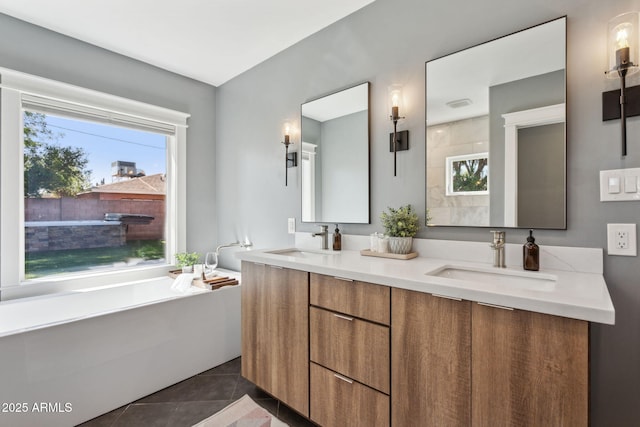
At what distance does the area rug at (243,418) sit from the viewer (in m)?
1.40

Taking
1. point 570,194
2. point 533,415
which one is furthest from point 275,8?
point 533,415

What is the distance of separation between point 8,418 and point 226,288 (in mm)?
1365

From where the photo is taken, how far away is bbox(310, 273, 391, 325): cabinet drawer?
1323mm

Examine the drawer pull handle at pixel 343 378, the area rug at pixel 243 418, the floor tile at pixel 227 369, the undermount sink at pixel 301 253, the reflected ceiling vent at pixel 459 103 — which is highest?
the reflected ceiling vent at pixel 459 103

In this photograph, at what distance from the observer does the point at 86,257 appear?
268 centimetres

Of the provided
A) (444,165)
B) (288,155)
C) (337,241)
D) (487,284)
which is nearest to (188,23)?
(288,155)

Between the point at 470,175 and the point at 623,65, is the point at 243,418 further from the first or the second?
the point at 623,65

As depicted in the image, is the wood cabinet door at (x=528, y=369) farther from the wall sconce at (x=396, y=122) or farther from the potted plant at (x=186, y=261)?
the potted plant at (x=186, y=261)

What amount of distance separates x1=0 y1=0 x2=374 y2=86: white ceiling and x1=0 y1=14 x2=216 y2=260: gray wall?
0.10 metres

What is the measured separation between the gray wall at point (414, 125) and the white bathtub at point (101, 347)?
88 centimetres

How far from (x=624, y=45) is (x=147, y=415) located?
3.01m

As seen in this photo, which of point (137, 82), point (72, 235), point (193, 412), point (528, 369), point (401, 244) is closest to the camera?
point (528, 369)

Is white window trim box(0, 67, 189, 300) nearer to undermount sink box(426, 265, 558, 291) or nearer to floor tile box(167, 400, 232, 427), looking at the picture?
floor tile box(167, 400, 232, 427)

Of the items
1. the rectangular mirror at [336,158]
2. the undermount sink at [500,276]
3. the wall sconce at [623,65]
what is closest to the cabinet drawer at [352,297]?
the undermount sink at [500,276]
